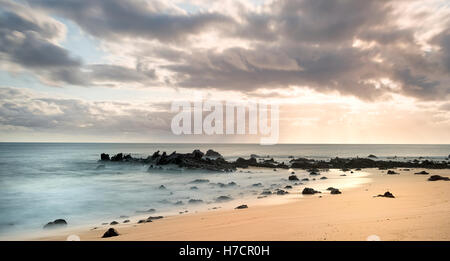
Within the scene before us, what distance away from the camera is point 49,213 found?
14.3 meters

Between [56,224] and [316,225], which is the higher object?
[316,225]

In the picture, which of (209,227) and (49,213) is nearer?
(209,227)

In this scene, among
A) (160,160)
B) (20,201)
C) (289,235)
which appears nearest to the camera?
(289,235)

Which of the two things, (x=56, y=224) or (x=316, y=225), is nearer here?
(x=316, y=225)

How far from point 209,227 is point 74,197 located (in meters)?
14.2

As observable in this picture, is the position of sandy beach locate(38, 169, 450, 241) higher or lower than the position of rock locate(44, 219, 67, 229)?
higher

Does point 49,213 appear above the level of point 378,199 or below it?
below

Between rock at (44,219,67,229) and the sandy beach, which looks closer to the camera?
the sandy beach

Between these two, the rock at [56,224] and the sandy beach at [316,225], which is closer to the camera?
the sandy beach at [316,225]

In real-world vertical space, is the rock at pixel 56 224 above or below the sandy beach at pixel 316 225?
below
